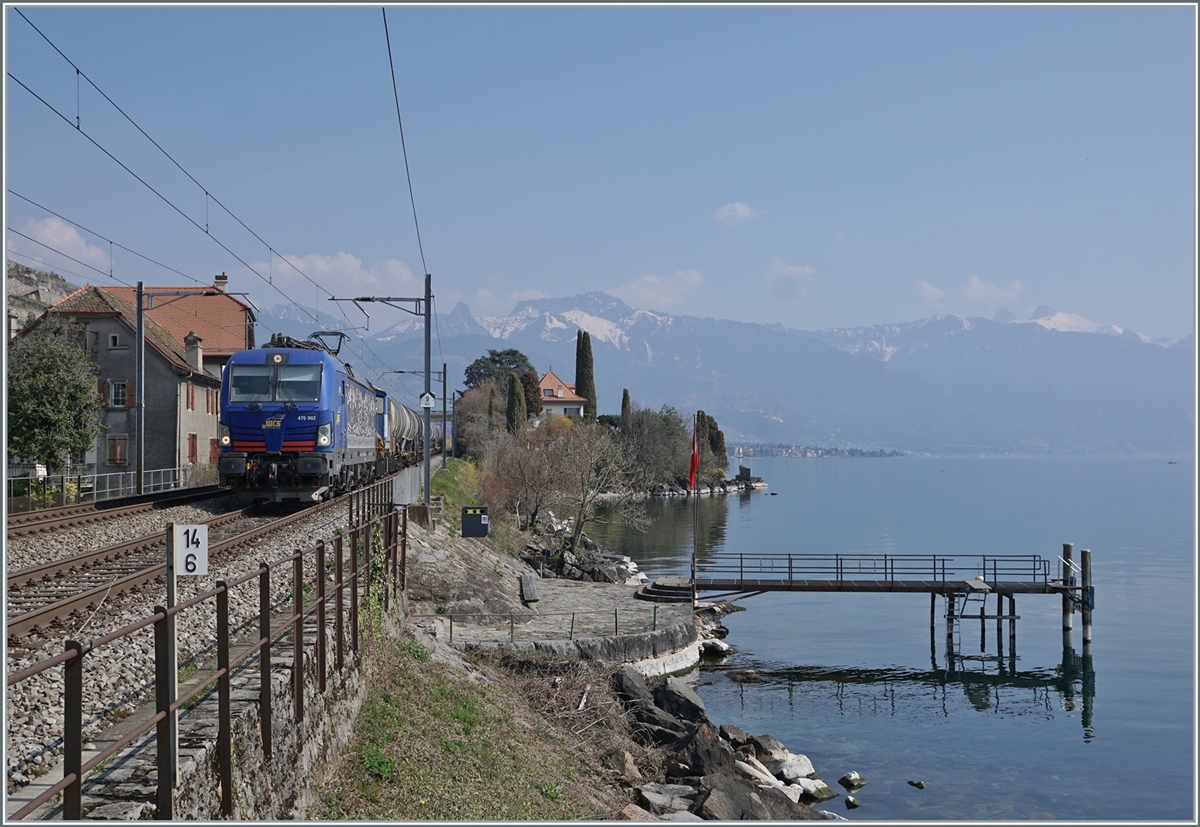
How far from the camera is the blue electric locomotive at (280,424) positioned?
25.0 m

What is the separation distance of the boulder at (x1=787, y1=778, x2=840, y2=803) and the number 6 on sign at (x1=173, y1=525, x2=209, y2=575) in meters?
15.8

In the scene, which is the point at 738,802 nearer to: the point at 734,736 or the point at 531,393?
the point at 734,736

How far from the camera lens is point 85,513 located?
22031mm

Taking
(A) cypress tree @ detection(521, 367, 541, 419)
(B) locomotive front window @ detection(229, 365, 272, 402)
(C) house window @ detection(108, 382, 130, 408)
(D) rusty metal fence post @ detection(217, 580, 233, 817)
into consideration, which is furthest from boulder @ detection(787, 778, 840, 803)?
(A) cypress tree @ detection(521, 367, 541, 419)

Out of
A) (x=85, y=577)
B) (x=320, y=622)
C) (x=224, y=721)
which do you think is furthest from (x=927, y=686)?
(x=224, y=721)

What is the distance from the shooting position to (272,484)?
25094mm

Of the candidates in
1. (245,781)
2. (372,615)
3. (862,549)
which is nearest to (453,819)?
(245,781)

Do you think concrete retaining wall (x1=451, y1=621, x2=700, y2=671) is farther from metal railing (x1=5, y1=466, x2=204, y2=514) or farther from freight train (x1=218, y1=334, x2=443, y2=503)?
metal railing (x1=5, y1=466, x2=204, y2=514)

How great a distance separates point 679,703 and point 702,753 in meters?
3.66

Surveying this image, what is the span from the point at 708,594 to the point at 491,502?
12.9 m

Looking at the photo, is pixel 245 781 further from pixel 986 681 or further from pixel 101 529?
pixel 986 681

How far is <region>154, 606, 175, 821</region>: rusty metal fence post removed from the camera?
233 inches

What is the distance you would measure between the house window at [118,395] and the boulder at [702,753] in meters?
36.4

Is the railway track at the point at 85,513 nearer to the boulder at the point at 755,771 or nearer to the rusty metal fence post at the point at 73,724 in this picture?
the boulder at the point at 755,771
